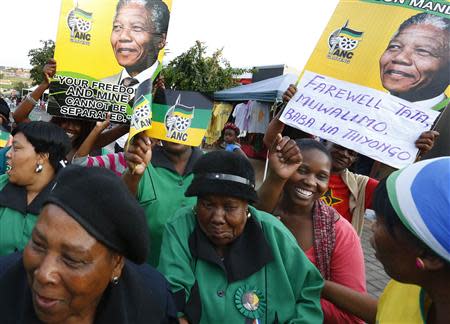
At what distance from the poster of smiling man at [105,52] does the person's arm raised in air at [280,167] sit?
1019 mm

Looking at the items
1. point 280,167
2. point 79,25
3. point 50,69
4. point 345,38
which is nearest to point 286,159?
point 280,167

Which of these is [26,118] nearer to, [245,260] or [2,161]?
Result: [2,161]

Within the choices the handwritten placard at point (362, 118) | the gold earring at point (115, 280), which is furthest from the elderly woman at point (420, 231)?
the handwritten placard at point (362, 118)

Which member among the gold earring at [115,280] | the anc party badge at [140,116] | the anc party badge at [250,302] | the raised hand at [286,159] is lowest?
the anc party badge at [250,302]

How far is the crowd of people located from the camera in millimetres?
1100

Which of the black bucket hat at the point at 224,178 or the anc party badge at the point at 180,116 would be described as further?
the anc party badge at the point at 180,116

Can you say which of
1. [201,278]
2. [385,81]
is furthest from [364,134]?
[201,278]

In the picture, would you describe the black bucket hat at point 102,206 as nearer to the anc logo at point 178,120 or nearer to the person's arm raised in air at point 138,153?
the person's arm raised in air at point 138,153

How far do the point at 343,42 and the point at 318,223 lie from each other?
4.16ft

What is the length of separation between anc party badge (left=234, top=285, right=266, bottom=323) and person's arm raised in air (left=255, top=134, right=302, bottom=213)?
63cm

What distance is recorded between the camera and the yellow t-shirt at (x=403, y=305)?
1.30 metres

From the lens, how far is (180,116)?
248 cm

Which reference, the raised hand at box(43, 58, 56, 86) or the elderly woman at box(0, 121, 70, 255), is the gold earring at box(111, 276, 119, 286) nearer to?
the elderly woman at box(0, 121, 70, 255)

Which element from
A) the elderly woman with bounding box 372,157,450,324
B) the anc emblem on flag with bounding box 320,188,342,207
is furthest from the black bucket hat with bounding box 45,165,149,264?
the anc emblem on flag with bounding box 320,188,342,207
